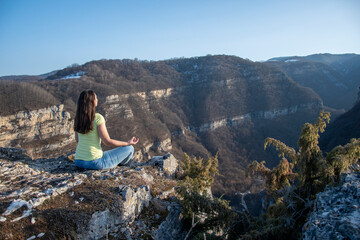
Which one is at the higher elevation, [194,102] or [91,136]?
[91,136]

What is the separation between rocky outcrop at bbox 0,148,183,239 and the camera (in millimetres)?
4008

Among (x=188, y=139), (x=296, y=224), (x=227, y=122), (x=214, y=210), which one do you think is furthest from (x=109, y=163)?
(x=227, y=122)

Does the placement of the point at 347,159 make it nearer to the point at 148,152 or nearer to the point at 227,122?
the point at 148,152

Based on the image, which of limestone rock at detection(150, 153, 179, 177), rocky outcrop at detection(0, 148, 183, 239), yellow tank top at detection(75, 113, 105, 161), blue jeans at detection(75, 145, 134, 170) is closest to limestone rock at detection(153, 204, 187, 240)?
rocky outcrop at detection(0, 148, 183, 239)

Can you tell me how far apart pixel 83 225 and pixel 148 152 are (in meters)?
69.2

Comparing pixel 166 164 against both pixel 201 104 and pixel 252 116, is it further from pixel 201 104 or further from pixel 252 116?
pixel 252 116

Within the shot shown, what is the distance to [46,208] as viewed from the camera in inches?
172

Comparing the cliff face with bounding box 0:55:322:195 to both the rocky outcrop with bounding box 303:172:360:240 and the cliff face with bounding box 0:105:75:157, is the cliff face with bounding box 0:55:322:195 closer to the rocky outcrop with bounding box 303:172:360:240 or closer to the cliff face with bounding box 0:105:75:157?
the cliff face with bounding box 0:105:75:157

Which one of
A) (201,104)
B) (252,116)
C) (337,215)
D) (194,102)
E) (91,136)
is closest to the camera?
(337,215)

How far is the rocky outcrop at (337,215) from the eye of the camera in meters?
3.19

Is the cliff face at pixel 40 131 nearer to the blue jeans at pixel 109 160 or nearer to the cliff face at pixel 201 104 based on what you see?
the cliff face at pixel 201 104

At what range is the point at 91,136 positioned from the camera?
237 inches

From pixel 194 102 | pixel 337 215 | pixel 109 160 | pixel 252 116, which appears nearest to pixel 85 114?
pixel 109 160

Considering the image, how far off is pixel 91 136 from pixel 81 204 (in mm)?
1968
